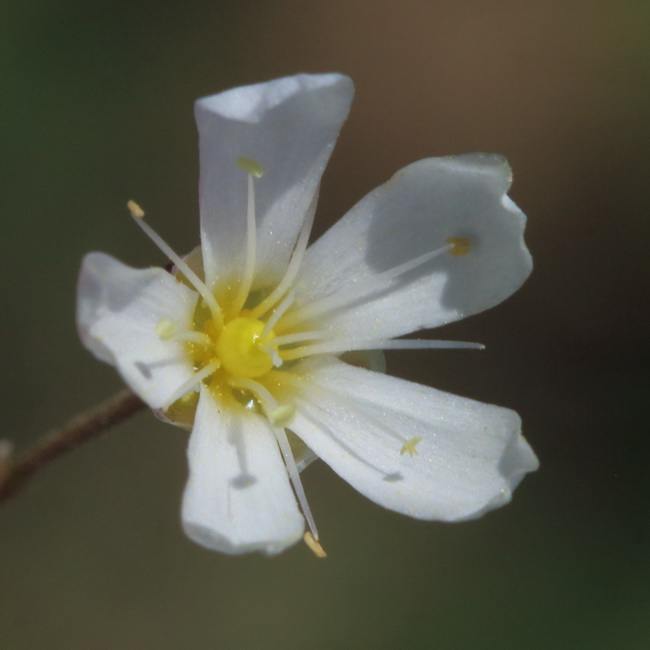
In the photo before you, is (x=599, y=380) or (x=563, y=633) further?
(x=599, y=380)

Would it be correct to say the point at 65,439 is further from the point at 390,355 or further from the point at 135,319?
the point at 390,355

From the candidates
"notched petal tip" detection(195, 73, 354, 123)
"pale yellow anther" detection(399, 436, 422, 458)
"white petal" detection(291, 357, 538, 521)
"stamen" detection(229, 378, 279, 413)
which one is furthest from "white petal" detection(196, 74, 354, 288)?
"pale yellow anther" detection(399, 436, 422, 458)

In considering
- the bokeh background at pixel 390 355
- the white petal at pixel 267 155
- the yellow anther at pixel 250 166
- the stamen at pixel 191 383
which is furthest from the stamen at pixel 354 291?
the bokeh background at pixel 390 355

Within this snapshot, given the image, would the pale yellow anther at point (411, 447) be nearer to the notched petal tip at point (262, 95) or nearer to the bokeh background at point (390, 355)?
the notched petal tip at point (262, 95)

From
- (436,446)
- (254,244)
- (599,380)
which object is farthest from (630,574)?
(254,244)

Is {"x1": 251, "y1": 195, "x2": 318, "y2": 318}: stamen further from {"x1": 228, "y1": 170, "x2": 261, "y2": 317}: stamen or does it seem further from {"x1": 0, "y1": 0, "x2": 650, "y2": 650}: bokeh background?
{"x1": 0, "y1": 0, "x2": 650, "y2": 650}: bokeh background

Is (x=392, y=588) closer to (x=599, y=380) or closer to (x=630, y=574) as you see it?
(x=630, y=574)

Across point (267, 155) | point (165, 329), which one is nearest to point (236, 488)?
point (165, 329)
